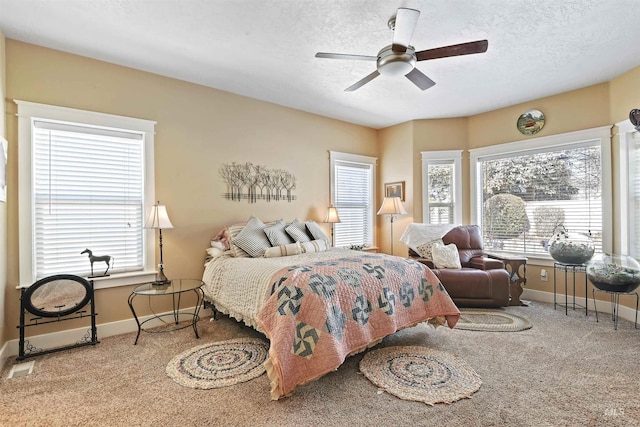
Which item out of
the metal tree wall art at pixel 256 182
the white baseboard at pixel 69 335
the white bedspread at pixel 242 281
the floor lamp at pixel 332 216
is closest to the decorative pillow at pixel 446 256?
the floor lamp at pixel 332 216

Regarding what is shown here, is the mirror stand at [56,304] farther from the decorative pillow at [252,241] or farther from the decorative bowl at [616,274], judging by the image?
the decorative bowl at [616,274]

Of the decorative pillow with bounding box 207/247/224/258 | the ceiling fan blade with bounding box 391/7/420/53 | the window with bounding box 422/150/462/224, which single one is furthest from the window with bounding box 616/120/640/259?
the decorative pillow with bounding box 207/247/224/258

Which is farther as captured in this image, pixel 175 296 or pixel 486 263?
pixel 486 263

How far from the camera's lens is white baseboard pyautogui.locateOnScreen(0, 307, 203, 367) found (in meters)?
2.71

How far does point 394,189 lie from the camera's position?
5.53 metres

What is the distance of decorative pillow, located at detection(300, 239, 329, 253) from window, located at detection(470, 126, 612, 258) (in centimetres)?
265

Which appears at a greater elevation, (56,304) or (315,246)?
(315,246)

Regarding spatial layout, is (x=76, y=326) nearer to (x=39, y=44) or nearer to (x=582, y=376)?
(x=39, y=44)

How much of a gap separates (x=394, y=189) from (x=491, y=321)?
265cm

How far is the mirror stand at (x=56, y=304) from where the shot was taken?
2.70 metres

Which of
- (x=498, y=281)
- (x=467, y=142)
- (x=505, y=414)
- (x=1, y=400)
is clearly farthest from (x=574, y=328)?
(x=1, y=400)

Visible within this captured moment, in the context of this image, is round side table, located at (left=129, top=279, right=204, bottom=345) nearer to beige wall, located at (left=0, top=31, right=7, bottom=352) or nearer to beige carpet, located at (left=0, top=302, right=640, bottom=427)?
beige carpet, located at (left=0, top=302, right=640, bottom=427)

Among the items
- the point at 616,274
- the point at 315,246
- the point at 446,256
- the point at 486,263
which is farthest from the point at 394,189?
the point at 616,274

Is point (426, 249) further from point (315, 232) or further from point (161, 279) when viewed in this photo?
point (161, 279)
